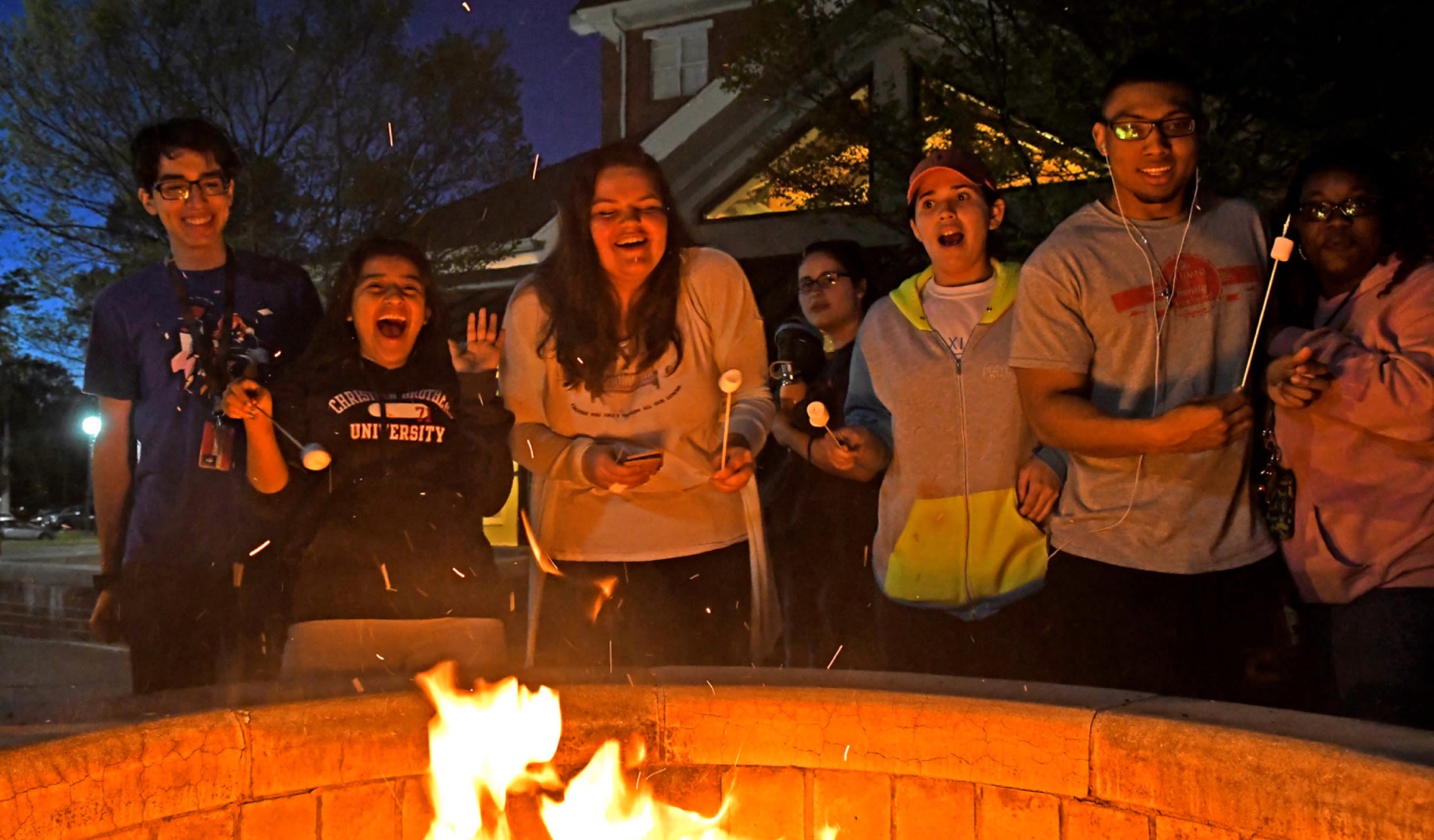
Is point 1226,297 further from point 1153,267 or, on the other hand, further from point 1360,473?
point 1360,473

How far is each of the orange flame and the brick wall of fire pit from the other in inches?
1.8

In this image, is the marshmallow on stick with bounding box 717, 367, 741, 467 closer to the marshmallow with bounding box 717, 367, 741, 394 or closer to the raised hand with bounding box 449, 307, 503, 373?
the marshmallow with bounding box 717, 367, 741, 394

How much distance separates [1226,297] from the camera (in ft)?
9.17

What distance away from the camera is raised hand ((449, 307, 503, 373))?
345cm

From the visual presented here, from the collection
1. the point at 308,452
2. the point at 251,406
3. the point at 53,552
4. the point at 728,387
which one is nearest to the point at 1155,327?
the point at 728,387

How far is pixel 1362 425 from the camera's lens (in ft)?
8.61

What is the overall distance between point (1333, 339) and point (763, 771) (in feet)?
5.03

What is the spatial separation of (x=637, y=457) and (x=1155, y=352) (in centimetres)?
122

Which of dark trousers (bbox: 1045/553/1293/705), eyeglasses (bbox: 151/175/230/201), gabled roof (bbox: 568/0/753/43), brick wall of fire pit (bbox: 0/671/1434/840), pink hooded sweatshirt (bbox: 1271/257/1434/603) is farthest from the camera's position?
gabled roof (bbox: 568/0/753/43)

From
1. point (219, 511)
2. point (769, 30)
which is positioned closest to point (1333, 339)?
point (219, 511)

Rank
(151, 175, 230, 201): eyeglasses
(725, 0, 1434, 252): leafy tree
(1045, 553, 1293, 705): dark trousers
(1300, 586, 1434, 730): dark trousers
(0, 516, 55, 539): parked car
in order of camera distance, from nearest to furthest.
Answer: (1300, 586, 1434, 730): dark trousers < (1045, 553, 1293, 705): dark trousers < (151, 175, 230, 201): eyeglasses < (725, 0, 1434, 252): leafy tree < (0, 516, 55, 539): parked car

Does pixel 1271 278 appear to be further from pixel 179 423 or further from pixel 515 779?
pixel 179 423

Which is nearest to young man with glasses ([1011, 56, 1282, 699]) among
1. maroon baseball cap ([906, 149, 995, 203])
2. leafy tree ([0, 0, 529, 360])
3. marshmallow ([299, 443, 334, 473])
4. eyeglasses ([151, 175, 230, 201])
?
maroon baseball cap ([906, 149, 995, 203])

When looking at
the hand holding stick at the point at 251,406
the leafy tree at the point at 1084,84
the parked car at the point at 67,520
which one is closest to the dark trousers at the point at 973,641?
the hand holding stick at the point at 251,406
